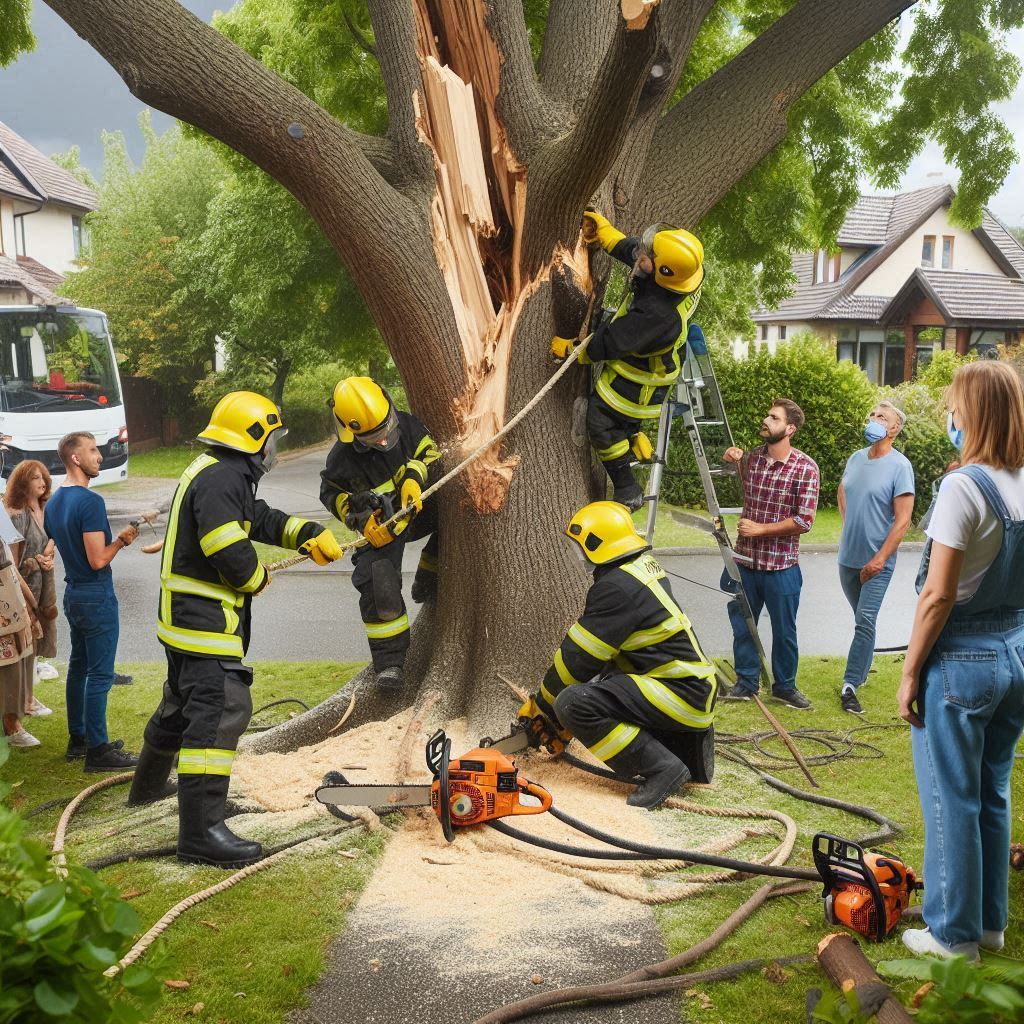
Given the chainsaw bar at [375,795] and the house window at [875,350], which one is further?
the house window at [875,350]

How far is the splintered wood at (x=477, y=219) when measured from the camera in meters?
5.47

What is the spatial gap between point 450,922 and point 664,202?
4.02 meters

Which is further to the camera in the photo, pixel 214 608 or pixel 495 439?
pixel 495 439

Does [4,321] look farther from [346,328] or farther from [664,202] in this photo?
[664,202]

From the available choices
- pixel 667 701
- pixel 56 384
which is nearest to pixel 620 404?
pixel 667 701

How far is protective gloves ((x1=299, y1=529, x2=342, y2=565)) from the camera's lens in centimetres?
458

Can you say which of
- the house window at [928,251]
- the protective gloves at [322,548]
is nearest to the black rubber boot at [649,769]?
the protective gloves at [322,548]

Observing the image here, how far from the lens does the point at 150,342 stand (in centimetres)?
2858

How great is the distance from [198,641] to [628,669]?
1.90m

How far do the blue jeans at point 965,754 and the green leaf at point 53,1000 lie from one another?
2742 mm

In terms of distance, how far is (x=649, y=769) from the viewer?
4785mm

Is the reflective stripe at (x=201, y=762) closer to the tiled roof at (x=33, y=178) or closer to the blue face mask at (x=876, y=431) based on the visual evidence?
the blue face mask at (x=876, y=431)

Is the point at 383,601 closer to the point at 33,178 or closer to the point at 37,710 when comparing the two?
the point at 37,710

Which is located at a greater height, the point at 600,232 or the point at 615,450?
the point at 600,232
